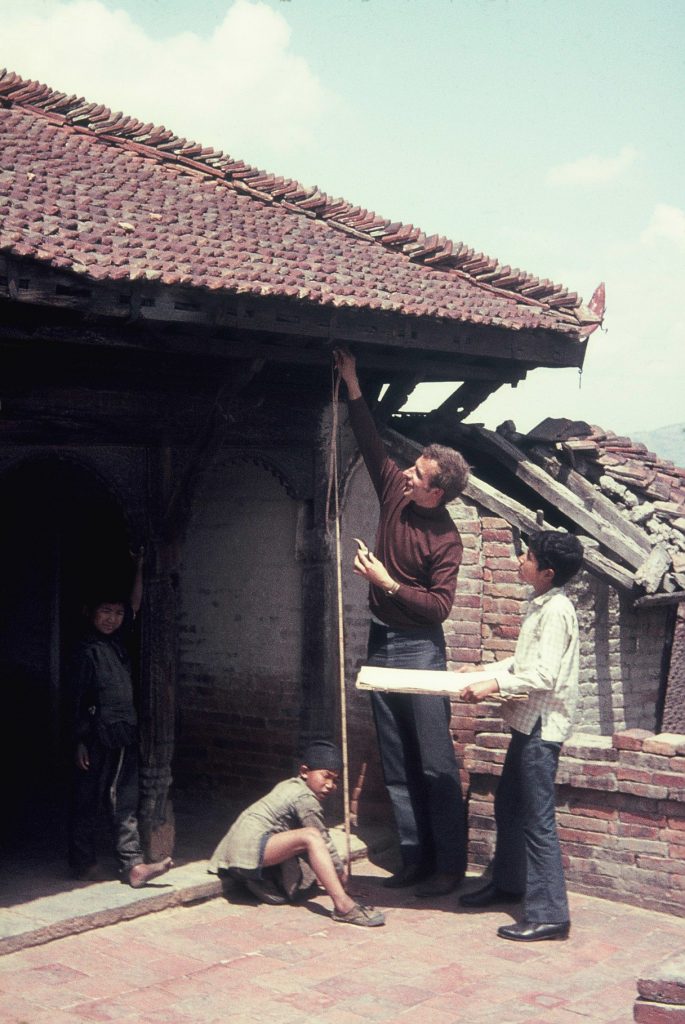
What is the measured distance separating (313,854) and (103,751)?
132 cm

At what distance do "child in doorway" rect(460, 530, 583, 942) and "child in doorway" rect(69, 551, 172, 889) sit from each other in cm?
198

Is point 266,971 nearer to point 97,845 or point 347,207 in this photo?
point 97,845

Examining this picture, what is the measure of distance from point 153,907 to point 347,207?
5497 mm

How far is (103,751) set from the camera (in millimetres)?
6859

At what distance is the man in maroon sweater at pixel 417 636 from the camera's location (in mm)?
6891

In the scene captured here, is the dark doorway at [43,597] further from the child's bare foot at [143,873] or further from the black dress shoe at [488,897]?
the black dress shoe at [488,897]

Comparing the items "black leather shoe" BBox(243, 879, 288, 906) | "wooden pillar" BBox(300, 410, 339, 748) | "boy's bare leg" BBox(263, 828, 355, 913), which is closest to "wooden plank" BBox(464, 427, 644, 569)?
"wooden pillar" BBox(300, 410, 339, 748)

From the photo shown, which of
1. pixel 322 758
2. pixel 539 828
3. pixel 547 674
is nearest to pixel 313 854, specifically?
pixel 322 758

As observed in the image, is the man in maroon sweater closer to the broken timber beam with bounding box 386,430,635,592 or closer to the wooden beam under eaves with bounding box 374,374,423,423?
the broken timber beam with bounding box 386,430,635,592

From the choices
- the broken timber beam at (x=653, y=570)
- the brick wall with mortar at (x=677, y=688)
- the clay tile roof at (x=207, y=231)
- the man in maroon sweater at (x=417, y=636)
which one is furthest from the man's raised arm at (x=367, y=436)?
the brick wall with mortar at (x=677, y=688)

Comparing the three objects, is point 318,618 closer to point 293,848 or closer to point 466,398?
point 466,398

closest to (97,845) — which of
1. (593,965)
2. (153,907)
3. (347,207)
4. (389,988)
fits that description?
(153,907)

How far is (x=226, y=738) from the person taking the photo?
9156 mm

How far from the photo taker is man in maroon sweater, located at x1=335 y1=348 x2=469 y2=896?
6891 millimetres
